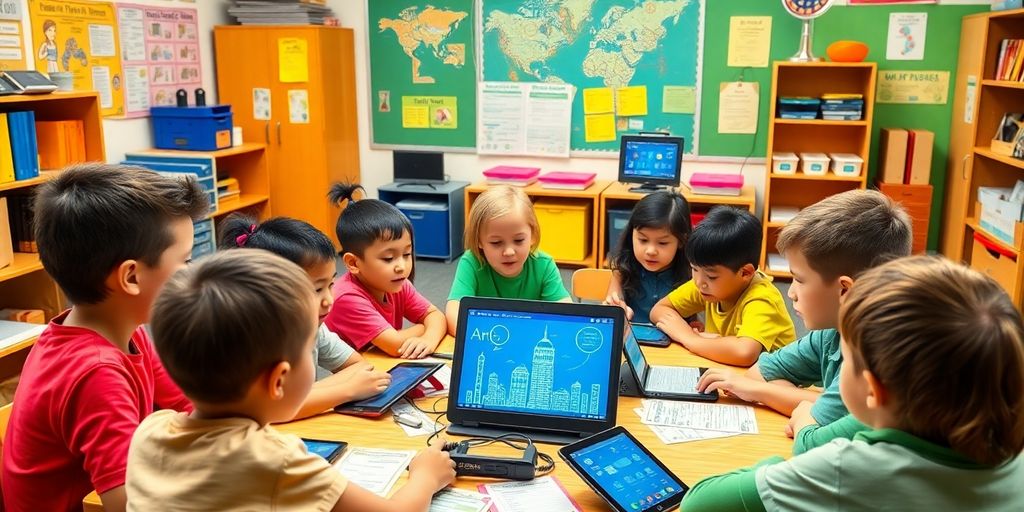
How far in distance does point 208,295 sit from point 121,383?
0.42m

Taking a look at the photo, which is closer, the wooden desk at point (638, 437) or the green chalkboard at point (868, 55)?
the wooden desk at point (638, 437)

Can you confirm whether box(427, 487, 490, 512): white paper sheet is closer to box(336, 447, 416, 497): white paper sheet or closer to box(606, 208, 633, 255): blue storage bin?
box(336, 447, 416, 497): white paper sheet

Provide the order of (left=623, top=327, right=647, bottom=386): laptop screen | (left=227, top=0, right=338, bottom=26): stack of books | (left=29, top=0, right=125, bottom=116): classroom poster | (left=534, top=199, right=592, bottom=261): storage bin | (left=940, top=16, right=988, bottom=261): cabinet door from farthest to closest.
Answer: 1. (left=227, top=0, right=338, bottom=26): stack of books
2. (left=534, top=199, right=592, bottom=261): storage bin
3. (left=940, top=16, right=988, bottom=261): cabinet door
4. (left=29, top=0, right=125, bottom=116): classroom poster
5. (left=623, top=327, right=647, bottom=386): laptop screen

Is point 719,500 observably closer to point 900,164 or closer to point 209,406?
point 209,406

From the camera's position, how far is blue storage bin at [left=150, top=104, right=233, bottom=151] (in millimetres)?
4664

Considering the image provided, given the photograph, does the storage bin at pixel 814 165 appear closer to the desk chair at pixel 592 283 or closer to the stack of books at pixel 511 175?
the stack of books at pixel 511 175

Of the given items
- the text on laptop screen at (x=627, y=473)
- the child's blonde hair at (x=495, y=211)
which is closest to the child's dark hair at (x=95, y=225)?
the text on laptop screen at (x=627, y=473)

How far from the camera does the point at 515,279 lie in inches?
96.1

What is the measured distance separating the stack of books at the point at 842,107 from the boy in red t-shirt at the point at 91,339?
4068 mm

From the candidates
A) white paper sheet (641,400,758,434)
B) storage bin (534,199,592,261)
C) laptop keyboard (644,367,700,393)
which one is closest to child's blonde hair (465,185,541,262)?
laptop keyboard (644,367,700,393)

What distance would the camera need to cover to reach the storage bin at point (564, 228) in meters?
5.07

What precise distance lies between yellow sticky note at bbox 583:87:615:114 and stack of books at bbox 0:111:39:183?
318cm

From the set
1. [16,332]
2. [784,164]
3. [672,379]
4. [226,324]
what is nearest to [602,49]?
[784,164]

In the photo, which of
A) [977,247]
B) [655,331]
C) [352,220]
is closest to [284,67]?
[352,220]
